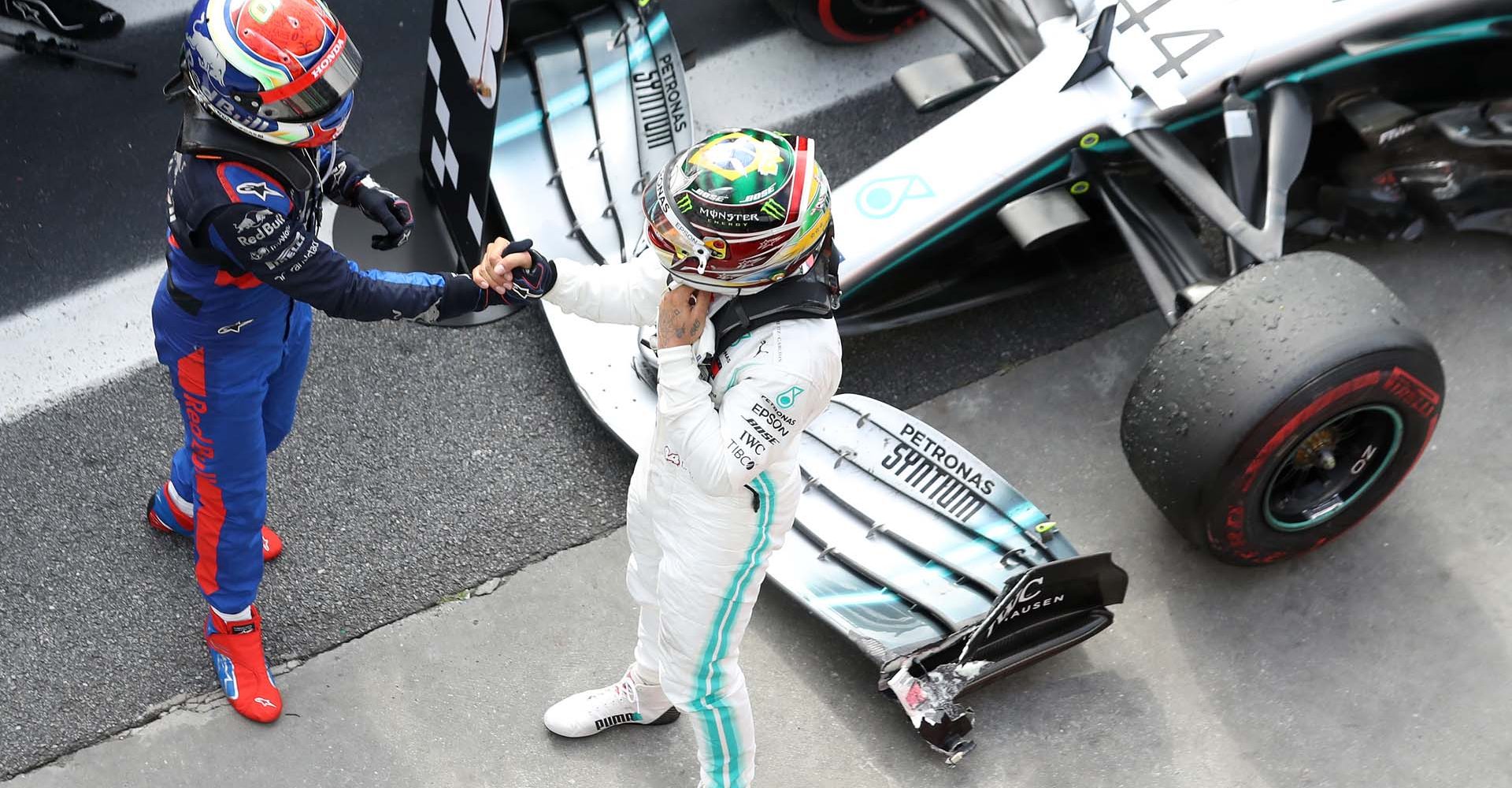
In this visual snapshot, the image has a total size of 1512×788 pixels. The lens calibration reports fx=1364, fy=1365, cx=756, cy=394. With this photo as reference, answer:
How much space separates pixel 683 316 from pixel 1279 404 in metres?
1.75

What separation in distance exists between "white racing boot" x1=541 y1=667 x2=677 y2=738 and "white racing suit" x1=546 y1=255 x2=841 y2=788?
21 centimetres

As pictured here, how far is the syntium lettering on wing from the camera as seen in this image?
4.00 metres

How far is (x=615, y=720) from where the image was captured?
146 inches

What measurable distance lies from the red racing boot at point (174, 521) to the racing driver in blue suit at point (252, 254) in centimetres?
43

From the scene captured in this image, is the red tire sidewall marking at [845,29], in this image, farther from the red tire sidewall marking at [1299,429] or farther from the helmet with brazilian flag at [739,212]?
the helmet with brazilian flag at [739,212]

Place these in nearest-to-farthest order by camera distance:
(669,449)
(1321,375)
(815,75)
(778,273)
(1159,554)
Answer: (778,273), (669,449), (1321,375), (1159,554), (815,75)

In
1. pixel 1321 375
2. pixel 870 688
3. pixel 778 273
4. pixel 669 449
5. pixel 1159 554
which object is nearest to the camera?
Result: pixel 778 273

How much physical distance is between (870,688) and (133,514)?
7.57 feet

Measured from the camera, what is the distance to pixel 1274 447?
3.66m

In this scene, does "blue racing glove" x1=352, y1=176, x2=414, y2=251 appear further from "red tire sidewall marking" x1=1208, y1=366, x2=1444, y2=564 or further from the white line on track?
"red tire sidewall marking" x1=1208, y1=366, x2=1444, y2=564

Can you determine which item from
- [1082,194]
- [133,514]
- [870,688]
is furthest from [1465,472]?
[133,514]

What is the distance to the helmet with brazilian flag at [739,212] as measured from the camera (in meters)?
2.55

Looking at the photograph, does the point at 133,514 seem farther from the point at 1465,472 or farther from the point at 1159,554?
the point at 1465,472

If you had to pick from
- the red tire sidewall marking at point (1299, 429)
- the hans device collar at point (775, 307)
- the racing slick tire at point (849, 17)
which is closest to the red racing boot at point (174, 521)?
the hans device collar at point (775, 307)
